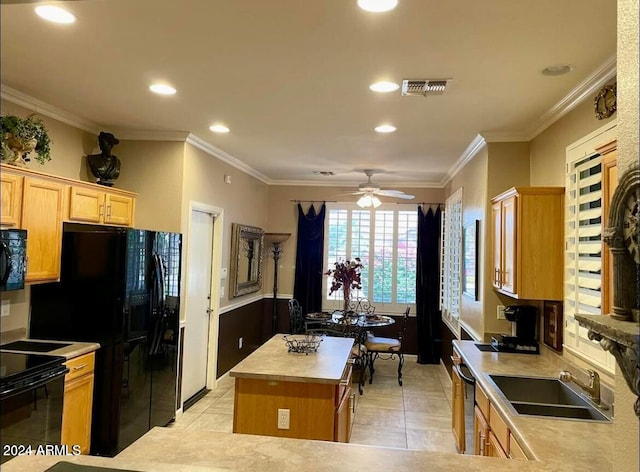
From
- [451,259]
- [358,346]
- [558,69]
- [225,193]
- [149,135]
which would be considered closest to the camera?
[558,69]

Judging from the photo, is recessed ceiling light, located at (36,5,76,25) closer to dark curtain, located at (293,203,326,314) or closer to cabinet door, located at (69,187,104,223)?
cabinet door, located at (69,187,104,223)

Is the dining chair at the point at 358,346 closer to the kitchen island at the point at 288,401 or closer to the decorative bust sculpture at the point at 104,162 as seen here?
the kitchen island at the point at 288,401

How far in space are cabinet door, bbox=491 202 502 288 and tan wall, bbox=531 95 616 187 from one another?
1.27 feet

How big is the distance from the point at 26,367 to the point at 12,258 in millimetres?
662

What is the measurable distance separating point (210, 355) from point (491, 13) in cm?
439

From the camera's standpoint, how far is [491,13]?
6.25 ft

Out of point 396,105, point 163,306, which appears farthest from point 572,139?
point 163,306

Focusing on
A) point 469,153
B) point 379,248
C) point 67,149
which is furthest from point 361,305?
point 67,149

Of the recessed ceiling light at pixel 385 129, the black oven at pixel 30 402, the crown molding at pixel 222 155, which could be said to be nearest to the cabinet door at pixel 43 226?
the black oven at pixel 30 402

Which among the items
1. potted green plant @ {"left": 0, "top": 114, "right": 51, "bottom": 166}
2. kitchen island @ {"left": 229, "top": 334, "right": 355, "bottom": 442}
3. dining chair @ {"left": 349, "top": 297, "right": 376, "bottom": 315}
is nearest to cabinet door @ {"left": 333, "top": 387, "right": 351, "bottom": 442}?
kitchen island @ {"left": 229, "top": 334, "right": 355, "bottom": 442}

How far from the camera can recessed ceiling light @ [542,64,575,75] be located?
241 centimetres

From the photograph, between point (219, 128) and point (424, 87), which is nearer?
point (424, 87)

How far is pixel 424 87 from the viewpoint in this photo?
2732 millimetres

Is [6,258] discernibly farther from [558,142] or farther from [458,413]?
[558,142]
